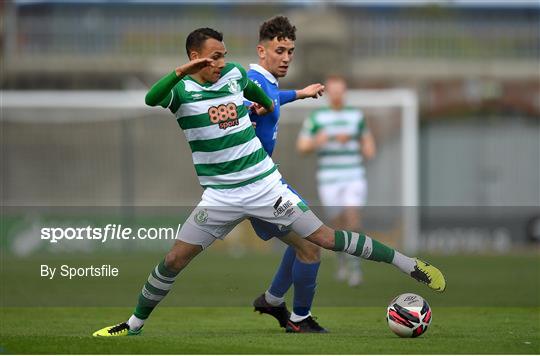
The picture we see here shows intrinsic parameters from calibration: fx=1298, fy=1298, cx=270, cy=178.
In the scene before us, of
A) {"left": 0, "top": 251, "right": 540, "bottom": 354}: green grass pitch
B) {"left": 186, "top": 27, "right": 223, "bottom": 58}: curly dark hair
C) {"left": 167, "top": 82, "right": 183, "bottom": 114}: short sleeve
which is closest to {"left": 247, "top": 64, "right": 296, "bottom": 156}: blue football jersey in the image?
{"left": 186, "top": 27, "right": 223, "bottom": 58}: curly dark hair

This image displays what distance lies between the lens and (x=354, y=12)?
3188 centimetres

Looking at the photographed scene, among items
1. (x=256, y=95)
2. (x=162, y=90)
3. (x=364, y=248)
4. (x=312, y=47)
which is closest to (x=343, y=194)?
(x=364, y=248)

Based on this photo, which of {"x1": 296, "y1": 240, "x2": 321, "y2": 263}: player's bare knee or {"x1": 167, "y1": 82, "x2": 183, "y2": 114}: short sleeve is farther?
{"x1": 296, "y1": 240, "x2": 321, "y2": 263}: player's bare knee

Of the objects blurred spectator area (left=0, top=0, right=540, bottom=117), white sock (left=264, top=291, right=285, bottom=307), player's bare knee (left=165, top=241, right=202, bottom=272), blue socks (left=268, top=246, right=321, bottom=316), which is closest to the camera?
player's bare knee (left=165, top=241, right=202, bottom=272)

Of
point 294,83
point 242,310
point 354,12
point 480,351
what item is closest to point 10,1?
point 294,83

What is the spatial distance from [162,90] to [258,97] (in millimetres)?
912

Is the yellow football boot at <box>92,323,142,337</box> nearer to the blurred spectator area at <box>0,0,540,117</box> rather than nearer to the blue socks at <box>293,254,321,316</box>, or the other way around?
the blue socks at <box>293,254,321,316</box>

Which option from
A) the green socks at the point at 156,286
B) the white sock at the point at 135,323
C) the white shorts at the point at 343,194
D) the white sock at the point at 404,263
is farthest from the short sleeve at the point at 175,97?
the white shorts at the point at 343,194

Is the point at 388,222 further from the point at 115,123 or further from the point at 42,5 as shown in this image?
the point at 42,5

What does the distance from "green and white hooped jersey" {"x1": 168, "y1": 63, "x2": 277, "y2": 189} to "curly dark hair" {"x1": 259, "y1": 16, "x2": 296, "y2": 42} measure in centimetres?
80

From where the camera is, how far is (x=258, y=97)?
9.39m

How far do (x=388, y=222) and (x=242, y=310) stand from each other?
35.5 ft

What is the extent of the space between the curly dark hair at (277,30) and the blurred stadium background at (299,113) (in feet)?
34.5

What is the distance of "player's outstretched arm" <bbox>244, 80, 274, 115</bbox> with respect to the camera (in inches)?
367
